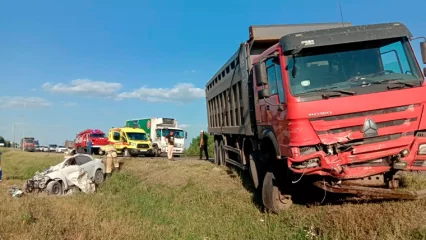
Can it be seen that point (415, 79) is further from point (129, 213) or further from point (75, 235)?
point (129, 213)

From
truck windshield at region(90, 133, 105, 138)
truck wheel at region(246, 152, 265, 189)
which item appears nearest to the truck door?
truck wheel at region(246, 152, 265, 189)

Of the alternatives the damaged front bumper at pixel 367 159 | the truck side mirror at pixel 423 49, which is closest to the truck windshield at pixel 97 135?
the damaged front bumper at pixel 367 159

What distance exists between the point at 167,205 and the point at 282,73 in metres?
5.08

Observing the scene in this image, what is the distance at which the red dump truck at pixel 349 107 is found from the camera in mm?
5293

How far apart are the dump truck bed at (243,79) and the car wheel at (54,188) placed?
258 inches

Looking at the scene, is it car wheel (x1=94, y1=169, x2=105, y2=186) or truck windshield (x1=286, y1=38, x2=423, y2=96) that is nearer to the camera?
truck windshield (x1=286, y1=38, x2=423, y2=96)

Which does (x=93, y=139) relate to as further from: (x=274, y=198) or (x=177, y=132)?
(x=274, y=198)

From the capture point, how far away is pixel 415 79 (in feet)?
17.9

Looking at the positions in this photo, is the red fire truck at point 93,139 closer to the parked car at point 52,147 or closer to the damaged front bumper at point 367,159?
the damaged front bumper at point 367,159

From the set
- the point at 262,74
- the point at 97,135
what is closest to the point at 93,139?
the point at 97,135

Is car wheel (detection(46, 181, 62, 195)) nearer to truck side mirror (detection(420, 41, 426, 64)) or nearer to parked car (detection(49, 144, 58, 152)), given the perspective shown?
truck side mirror (detection(420, 41, 426, 64))

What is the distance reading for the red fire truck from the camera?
111 ft

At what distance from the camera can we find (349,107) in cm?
524

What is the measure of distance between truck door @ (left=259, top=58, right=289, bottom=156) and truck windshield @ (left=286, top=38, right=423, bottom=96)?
12.9 inches
